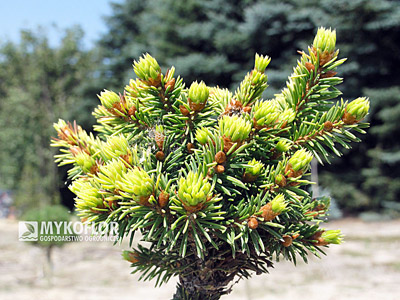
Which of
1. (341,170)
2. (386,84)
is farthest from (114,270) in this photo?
(386,84)

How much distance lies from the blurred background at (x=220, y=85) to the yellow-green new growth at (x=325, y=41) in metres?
5.64

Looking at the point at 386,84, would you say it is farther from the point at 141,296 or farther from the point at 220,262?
the point at 220,262

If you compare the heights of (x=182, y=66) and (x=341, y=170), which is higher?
(x=182, y=66)

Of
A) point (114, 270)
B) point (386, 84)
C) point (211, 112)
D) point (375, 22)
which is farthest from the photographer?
point (386, 84)

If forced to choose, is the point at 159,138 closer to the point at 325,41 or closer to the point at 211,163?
the point at 211,163

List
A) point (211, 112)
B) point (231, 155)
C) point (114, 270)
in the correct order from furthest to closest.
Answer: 1. point (114, 270)
2. point (211, 112)
3. point (231, 155)

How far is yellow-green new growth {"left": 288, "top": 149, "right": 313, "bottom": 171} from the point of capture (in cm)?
116

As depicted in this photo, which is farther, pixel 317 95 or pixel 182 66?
pixel 182 66

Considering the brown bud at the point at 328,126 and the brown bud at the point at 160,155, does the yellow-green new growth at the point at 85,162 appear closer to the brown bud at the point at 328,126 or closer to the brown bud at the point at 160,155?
the brown bud at the point at 160,155

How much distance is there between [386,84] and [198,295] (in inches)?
639

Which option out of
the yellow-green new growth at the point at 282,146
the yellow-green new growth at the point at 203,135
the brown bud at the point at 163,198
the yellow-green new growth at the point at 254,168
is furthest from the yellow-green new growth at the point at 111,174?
the yellow-green new growth at the point at 282,146

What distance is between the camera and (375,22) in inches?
560

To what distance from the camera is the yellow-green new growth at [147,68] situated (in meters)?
1.17

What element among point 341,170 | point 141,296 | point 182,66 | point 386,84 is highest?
point 182,66
